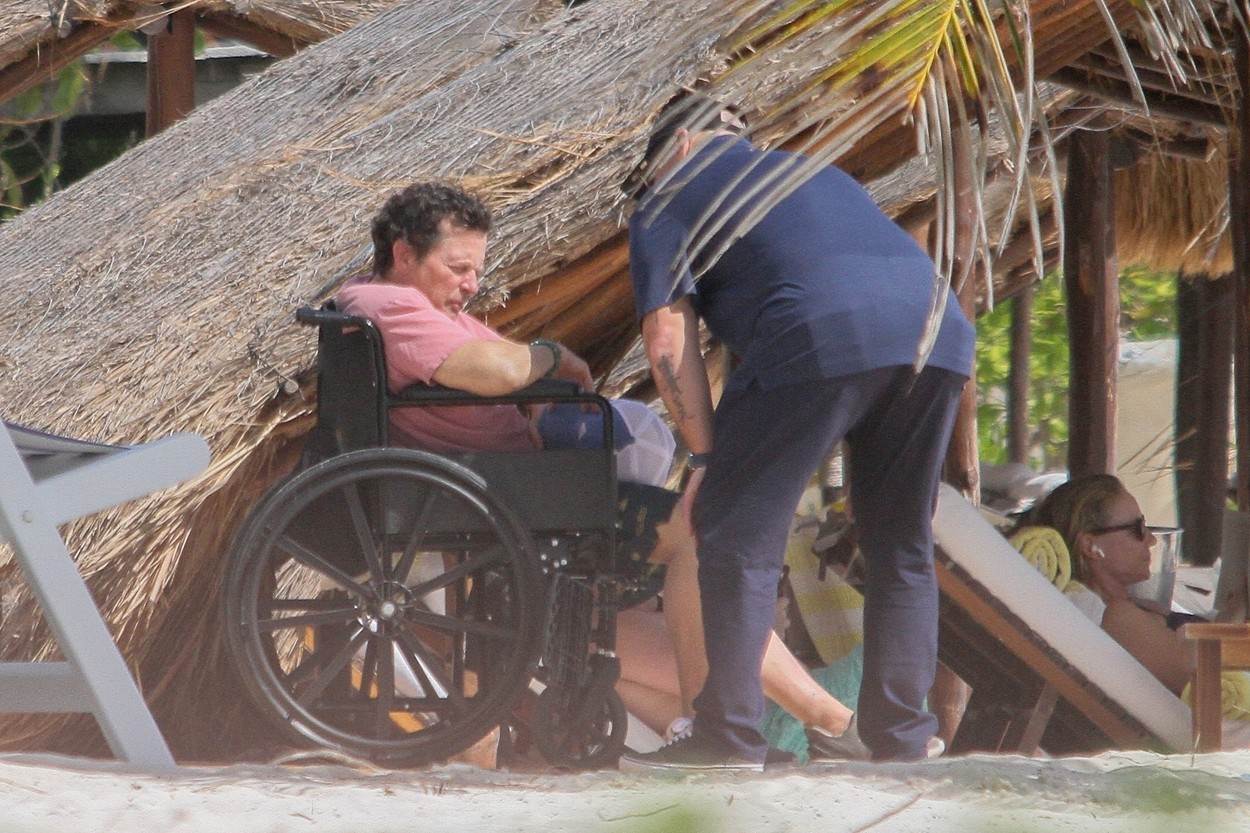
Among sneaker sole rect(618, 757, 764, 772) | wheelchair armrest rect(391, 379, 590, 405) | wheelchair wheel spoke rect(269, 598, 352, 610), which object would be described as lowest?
sneaker sole rect(618, 757, 764, 772)

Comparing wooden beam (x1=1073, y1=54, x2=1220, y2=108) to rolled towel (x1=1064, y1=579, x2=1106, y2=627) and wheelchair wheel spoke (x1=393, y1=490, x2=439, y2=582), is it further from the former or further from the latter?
wheelchair wheel spoke (x1=393, y1=490, x2=439, y2=582)

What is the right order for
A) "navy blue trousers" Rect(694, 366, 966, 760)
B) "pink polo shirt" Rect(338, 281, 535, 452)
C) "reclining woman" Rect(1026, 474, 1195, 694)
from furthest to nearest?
"reclining woman" Rect(1026, 474, 1195, 694) → "pink polo shirt" Rect(338, 281, 535, 452) → "navy blue trousers" Rect(694, 366, 966, 760)

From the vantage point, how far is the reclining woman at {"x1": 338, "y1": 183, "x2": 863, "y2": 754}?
3.39 metres

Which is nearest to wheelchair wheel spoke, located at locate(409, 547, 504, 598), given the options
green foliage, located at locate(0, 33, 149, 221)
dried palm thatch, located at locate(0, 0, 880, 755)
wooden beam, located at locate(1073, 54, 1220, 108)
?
dried palm thatch, located at locate(0, 0, 880, 755)

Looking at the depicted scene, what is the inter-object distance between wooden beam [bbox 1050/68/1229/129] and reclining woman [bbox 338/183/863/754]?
7.59ft

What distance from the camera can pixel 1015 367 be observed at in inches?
388

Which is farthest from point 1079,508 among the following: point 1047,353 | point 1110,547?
point 1047,353

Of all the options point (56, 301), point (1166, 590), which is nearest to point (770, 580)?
Result: point (1166, 590)

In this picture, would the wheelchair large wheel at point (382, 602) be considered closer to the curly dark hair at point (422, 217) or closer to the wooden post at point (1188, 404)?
the curly dark hair at point (422, 217)

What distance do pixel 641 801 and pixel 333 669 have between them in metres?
0.99

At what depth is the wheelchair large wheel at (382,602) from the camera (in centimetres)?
325

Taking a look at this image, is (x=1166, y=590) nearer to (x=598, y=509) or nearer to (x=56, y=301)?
(x=598, y=509)

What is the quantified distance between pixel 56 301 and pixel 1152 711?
11.5ft

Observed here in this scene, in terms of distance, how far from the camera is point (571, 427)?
11.9ft
